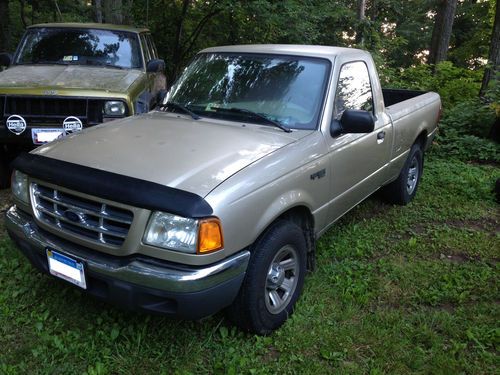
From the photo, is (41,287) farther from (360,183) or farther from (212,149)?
(360,183)

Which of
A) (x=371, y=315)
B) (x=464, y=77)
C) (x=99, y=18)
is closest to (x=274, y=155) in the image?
(x=371, y=315)

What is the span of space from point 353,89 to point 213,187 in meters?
2.02

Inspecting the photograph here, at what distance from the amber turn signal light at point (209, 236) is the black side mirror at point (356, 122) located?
55.1 inches

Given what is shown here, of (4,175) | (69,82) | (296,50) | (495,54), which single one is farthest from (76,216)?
(495,54)

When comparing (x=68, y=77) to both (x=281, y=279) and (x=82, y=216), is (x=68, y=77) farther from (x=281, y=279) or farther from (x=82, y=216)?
(x=281, y=279)

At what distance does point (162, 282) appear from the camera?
2227 millimetres

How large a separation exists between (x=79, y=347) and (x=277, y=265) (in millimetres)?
1293

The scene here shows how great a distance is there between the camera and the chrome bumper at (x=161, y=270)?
7.29ft

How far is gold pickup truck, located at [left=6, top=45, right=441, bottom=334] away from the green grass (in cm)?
27

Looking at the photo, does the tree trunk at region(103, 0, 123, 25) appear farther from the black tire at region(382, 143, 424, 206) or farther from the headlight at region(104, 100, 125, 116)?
the black tire at region(382, 143, 424, 206)

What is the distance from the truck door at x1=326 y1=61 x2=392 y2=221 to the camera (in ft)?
11.2

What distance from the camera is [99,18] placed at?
1208 cm

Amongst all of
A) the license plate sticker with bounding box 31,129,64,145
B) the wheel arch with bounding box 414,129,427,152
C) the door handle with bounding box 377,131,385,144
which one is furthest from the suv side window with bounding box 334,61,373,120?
the license plate sticker with bounding box 31,129,64,145

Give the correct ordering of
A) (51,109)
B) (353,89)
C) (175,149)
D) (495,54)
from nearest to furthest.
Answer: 1. (175,149)
2. (353,89)
3. (51,109)
4. (495,54)
